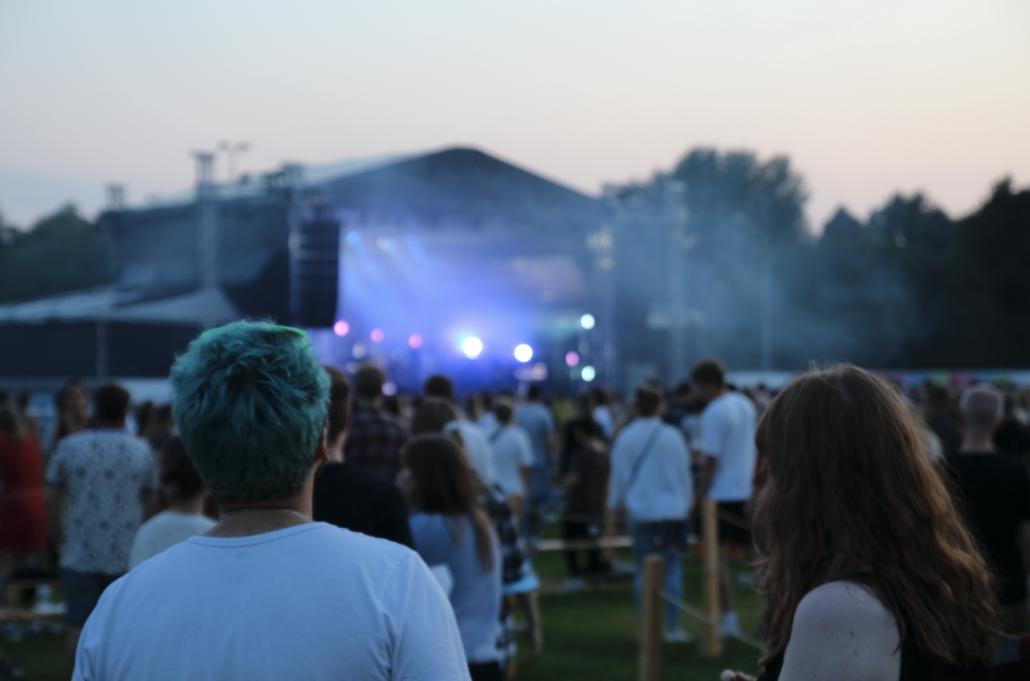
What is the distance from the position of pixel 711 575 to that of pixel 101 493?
13.6ft

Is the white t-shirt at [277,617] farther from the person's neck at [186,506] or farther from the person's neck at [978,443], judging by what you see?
the person's neck at [978,443]

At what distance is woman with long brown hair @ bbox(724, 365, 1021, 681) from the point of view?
1945 millimetres

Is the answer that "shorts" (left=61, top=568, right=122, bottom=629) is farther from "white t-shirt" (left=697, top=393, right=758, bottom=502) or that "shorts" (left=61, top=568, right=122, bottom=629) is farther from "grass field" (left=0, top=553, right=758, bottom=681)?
"white t-shirt" (left=697, top=393, right=758, bottom=502)

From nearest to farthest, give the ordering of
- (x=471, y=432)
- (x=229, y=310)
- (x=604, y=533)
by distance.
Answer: (x=471, y=432)
(x=604, y=533)
(x=229, y=310)

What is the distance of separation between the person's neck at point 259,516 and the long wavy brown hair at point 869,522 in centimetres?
86

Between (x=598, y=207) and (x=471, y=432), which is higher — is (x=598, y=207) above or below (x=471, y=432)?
above

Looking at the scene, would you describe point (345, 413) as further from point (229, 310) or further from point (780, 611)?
point (229, 310)

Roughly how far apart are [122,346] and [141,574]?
2058 centimetres

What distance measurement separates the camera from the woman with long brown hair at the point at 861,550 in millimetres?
1945

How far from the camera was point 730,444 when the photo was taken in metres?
8.74

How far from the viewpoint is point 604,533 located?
43.0 ft

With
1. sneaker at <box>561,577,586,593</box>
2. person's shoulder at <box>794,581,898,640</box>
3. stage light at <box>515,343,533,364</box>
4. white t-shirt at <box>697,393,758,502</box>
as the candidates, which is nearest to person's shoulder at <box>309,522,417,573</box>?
person's shoulder at <box>794,581,898,640</box>

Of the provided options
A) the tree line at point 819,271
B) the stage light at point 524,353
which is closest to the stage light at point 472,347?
the stage light at point 524,353

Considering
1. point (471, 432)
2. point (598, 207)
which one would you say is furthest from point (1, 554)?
point (598, 207)
